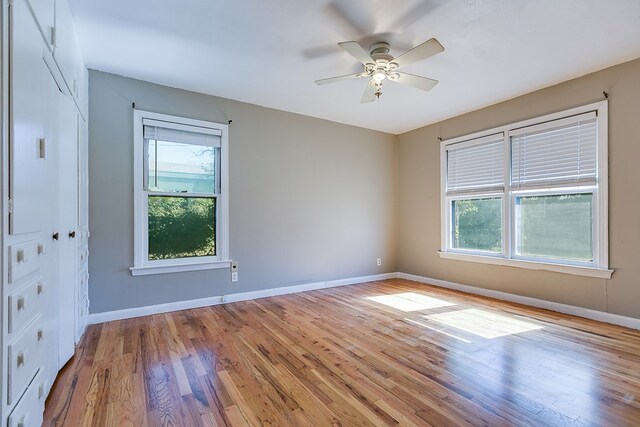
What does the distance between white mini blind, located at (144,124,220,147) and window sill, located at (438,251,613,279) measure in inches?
143

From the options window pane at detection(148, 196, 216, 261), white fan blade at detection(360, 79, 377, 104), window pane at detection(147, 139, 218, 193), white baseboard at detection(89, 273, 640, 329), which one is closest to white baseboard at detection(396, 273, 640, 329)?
white baseboard at detection(89, 273, 640, 329)

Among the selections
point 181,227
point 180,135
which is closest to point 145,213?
point 181,227

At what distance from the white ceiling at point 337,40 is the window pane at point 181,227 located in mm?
1342

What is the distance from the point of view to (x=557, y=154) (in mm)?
3365

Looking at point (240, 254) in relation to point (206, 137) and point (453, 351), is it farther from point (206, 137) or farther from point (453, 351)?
point (453, 351)

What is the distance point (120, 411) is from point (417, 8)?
3149 millimetres

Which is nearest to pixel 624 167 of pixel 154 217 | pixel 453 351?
pixel 453 351

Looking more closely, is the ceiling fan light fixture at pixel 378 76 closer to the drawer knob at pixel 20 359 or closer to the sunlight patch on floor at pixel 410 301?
the sunlight patch on floor at pixel 410 301

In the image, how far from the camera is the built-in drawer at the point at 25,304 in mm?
1129

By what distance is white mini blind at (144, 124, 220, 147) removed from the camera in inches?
130

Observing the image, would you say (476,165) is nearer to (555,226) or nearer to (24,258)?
(555,226)

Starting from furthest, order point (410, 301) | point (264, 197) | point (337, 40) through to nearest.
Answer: point (264, 197), point (410, 301), point (337, 40)

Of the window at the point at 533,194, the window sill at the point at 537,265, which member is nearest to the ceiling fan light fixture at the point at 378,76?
the window at the point at 533,194

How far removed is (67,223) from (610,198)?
4732 mm
